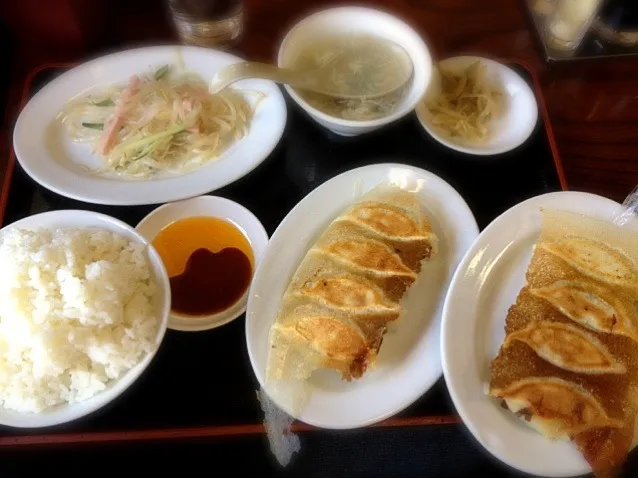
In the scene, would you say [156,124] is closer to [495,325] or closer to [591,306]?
[495,325]

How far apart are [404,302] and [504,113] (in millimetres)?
733

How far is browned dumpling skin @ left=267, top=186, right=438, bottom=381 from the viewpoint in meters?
1.17

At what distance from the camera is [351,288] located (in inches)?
48.4

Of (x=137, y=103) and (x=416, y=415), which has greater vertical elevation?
(x=137, y=103)

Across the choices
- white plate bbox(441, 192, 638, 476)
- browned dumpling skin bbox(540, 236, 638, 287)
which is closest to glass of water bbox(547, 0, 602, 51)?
white plate bbox(441, 192, 638, 476)

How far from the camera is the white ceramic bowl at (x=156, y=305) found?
3.56 ft

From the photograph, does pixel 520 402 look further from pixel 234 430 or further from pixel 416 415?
pixel 234 430

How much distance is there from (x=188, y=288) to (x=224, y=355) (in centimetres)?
20

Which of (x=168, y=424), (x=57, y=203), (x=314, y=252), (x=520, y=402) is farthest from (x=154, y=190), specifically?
(x=520, y=402)

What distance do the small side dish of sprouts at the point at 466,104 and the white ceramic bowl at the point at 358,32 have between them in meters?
0.14

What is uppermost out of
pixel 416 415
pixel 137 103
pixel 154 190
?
pixel 137 103

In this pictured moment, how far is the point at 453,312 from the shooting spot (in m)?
1.24

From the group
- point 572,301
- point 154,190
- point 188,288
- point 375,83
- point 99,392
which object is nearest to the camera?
point 99,392

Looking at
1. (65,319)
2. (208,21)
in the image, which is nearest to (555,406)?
(65,319)
